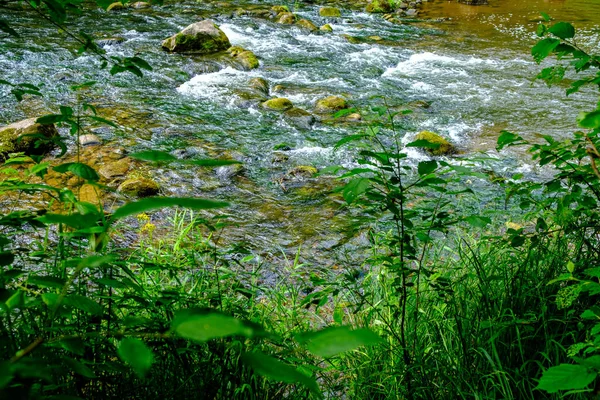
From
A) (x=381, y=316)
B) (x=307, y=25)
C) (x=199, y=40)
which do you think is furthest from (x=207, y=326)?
(x=307, y=25)

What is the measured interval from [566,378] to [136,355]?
2.72ft

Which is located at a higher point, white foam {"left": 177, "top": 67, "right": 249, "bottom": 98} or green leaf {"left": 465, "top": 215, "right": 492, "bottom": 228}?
green leaf {"left": 465, "top": 215, "right": 492, "bottom": 228}

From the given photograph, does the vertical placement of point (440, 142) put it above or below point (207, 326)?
below

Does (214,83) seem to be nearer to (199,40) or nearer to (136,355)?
(199,40)

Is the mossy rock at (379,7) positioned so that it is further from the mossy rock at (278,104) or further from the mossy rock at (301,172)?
the mossy rock at (301,172)

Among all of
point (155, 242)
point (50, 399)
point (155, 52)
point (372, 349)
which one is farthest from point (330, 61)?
point (50, 399)

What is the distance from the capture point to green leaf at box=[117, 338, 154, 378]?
1.96ft

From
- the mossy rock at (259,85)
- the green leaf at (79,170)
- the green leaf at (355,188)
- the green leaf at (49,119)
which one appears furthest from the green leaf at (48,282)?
the mossy rock at (259,85)

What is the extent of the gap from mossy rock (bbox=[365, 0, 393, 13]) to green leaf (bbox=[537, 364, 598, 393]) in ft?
43.6

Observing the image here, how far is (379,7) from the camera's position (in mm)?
13242

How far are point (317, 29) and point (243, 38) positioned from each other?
188 centimetres

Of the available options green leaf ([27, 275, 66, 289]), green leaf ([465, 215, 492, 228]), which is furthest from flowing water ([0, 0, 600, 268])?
green leaf ([27, 275, 66, 289])

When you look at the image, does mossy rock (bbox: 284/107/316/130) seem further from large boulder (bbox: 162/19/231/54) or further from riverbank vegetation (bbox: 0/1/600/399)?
riverbank vegetation (bbox: 0/1/600/399)

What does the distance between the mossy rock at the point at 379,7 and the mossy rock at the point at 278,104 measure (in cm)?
749
